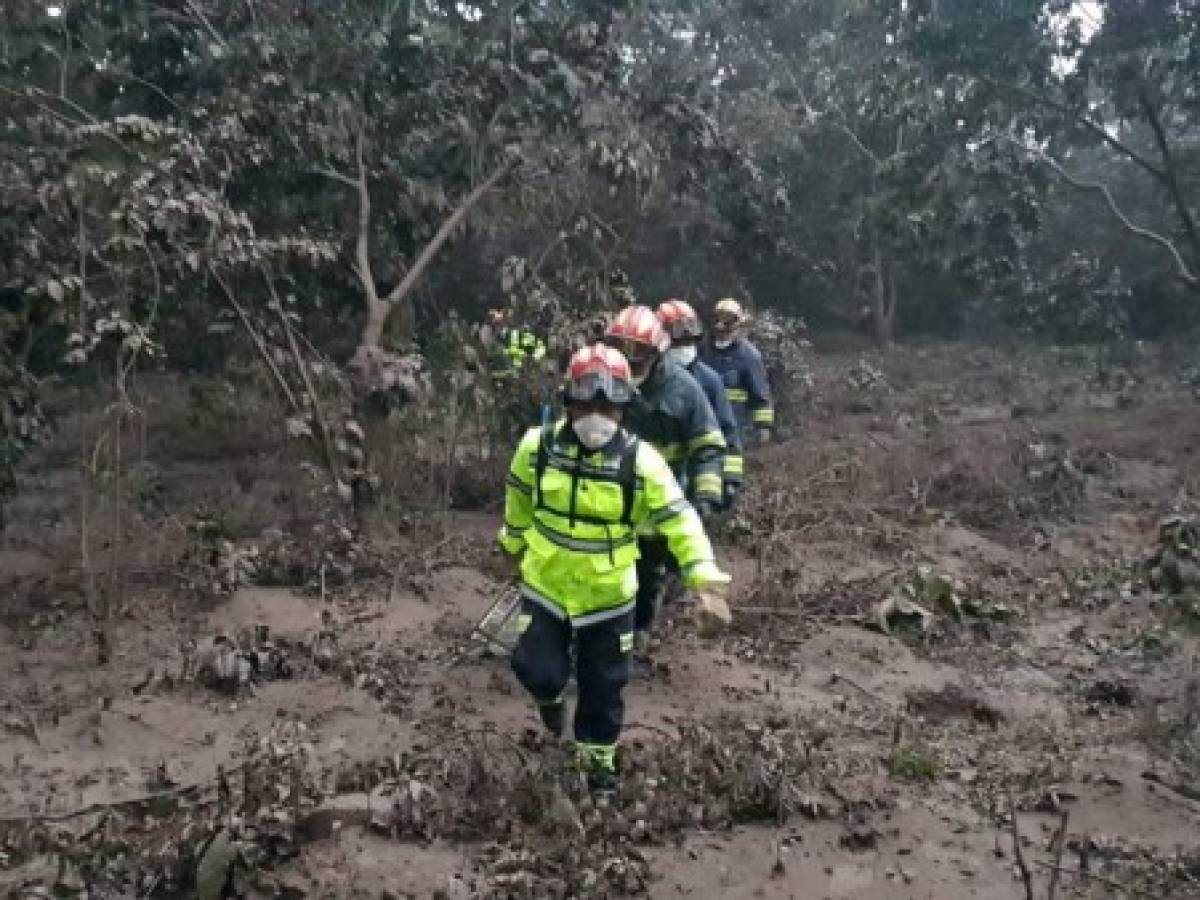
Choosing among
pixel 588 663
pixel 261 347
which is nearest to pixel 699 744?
pixel 588 663

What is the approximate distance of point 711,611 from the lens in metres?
4.75

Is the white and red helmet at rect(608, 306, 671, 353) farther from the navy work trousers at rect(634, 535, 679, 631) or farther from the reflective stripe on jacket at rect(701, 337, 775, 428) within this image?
the reflective stripe on jacket at rect(701, 337, 775, 428)

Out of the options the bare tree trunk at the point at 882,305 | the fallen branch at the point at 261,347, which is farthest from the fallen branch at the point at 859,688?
the bare tree trunk at the point at 882,305

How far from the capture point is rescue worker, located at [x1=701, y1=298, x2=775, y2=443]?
8766mm

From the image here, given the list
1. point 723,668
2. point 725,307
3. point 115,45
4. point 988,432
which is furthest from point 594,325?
point 988,432

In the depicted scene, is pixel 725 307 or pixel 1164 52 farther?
pixel 1164 52

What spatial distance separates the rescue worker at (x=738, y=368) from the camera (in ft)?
28.8

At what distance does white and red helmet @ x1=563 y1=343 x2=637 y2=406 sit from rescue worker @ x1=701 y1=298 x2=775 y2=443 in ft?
12.5

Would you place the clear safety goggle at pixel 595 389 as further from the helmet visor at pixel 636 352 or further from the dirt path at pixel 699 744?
the dirt path at pixel 699 744

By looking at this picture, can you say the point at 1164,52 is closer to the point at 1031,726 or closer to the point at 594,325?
the point at 594,325

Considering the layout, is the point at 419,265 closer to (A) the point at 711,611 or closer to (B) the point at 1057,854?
(A) the point at 711,611

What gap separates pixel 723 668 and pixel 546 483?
2.17 m

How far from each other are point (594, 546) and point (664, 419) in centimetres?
156

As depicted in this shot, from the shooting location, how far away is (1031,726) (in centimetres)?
614
